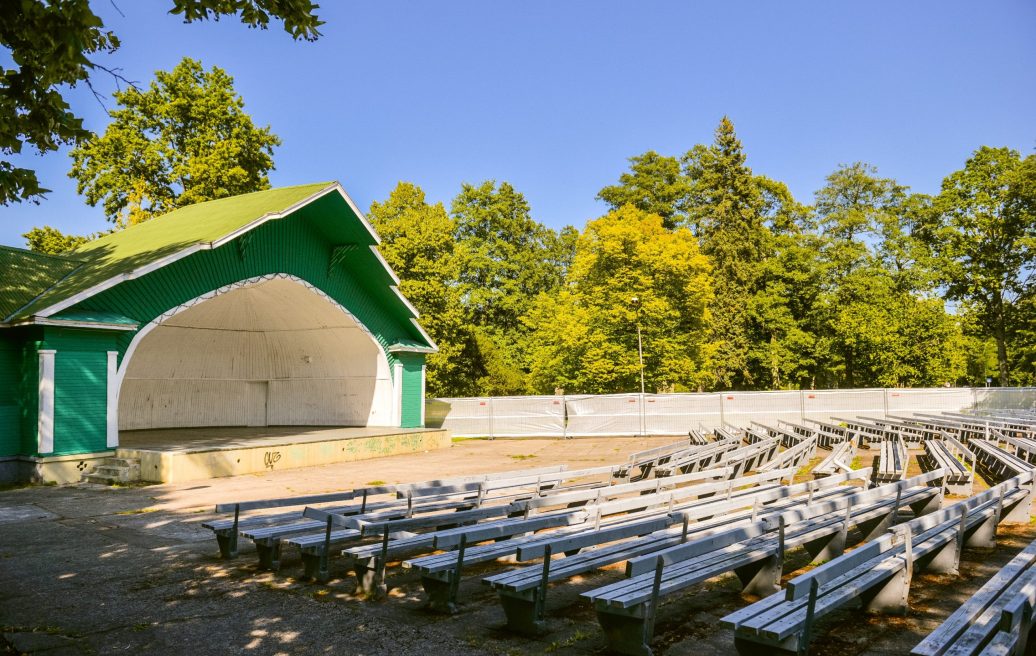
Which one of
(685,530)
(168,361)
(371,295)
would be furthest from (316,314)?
(685,530)

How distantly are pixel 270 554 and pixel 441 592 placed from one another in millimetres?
2415

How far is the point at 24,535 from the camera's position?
977cm

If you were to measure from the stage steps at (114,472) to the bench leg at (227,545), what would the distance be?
357 inches

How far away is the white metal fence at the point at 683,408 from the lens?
28.3 metres

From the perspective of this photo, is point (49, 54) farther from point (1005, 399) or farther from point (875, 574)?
point (1005, 399)

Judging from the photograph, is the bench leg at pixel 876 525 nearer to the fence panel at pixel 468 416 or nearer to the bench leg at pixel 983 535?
the bench leg at pixel 983 535

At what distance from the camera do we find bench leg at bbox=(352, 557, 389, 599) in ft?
20.7

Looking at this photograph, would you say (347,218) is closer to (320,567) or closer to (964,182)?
(320,567)

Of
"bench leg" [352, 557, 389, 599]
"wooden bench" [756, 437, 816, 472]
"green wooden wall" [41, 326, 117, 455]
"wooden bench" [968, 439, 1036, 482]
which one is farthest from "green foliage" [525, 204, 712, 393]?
"bench leg" [352, 557, 389, 599]

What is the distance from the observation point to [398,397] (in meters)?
25.3

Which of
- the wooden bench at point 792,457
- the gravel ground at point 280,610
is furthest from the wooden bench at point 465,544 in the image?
the wooden bench at point 792,457

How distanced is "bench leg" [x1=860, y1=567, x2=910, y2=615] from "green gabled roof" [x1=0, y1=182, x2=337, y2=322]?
16.2 m

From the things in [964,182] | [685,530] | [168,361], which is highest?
[964,182]

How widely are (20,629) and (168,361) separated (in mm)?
23587
